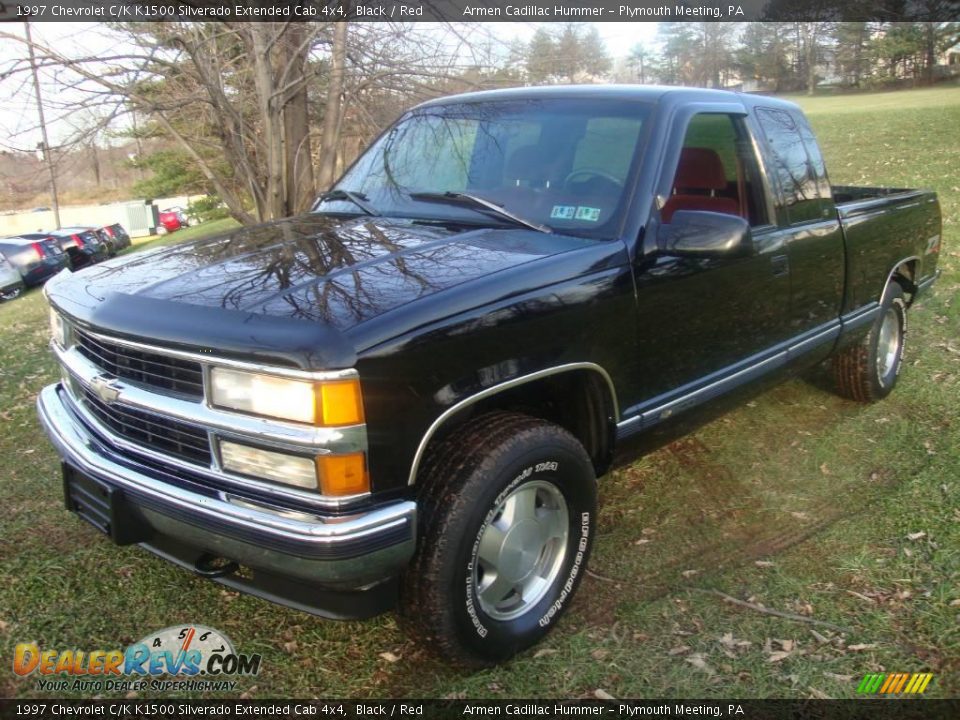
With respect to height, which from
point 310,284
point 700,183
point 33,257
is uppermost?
point 700,183

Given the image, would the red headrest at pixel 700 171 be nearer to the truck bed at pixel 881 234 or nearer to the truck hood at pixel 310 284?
the truck hood at pixel 310 284

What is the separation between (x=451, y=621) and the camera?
8.64 ft

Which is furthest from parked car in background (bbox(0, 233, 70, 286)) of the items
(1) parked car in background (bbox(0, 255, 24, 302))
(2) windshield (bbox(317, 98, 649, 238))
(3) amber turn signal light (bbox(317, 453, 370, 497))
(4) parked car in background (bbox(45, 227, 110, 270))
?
(3) amber turn signal light (bbox(317, 453, 370, 497))

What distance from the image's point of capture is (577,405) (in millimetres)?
3207

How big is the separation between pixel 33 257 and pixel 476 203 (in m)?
22.5

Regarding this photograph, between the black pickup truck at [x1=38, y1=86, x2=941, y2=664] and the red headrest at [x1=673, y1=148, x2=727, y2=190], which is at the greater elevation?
the red headrest at [x1=673, y1=148, x2=727, y2=190]

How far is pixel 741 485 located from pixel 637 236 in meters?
1.81

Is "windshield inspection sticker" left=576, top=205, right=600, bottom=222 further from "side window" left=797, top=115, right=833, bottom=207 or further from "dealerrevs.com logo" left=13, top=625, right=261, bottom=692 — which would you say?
"dealerrevs.com logo" left=13, top=625, right=261, bottom=692

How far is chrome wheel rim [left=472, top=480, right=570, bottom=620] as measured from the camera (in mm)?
2834

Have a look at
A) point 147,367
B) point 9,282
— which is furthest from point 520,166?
point 9,282

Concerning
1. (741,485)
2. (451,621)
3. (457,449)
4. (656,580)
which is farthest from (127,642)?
(741,485)

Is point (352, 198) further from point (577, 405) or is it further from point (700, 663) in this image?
point (700, 663)

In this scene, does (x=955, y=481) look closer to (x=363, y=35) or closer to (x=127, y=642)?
(x=127, y=642)

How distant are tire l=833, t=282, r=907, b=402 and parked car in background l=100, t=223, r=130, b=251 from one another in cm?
2959
